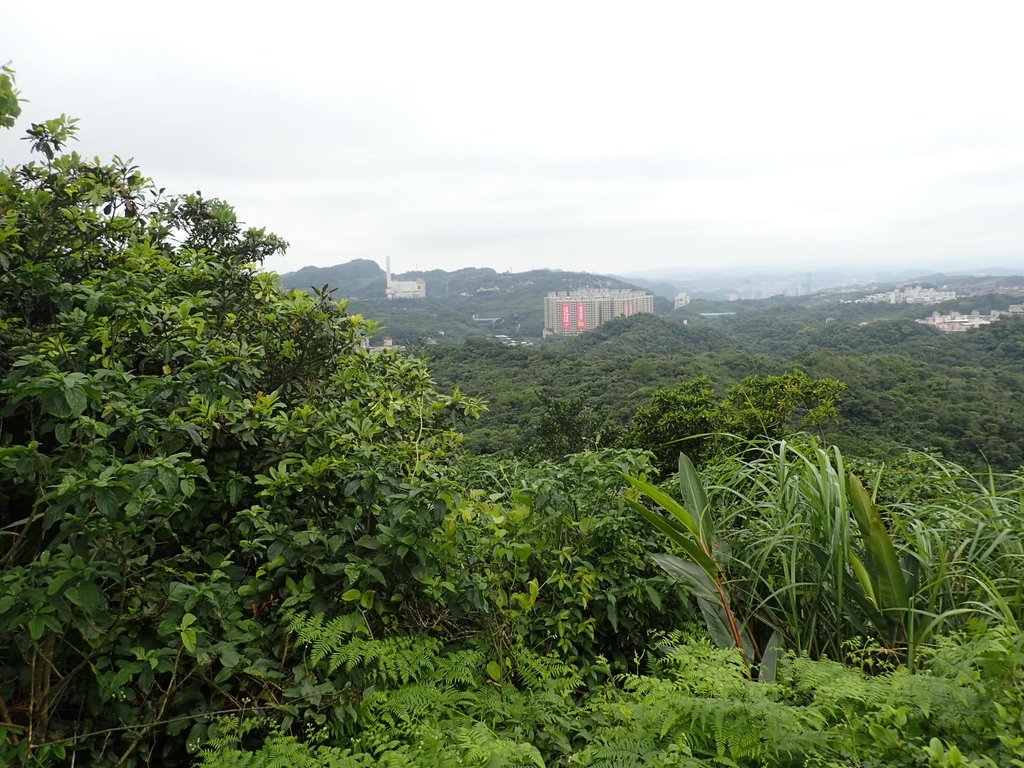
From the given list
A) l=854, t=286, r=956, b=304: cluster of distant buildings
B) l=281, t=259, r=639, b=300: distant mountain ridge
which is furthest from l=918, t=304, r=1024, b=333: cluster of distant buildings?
l=281, t=259, r=639, b=300: distant mountain ridge

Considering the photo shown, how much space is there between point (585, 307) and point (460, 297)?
1939 cm

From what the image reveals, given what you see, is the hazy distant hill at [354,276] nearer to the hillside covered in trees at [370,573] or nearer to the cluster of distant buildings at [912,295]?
the hillside covered in trees at [370,573]

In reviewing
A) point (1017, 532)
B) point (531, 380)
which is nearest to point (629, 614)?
point (1017, 532)

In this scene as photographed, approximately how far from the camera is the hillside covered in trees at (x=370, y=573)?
1346 millimetres

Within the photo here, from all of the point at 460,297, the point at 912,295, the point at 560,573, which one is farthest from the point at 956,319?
the point at 560,573

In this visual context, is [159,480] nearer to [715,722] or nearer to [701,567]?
[715,722]

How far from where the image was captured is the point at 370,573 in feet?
5.83

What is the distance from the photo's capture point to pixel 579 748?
1607mm

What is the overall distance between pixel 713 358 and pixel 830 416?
22.7 m

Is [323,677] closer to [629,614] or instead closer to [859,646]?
[629,614]

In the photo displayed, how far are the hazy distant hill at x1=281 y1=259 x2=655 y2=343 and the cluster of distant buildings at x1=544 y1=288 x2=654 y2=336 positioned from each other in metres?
1.94

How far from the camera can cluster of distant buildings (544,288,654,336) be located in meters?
68.7

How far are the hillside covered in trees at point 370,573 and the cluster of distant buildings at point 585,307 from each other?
201 feet

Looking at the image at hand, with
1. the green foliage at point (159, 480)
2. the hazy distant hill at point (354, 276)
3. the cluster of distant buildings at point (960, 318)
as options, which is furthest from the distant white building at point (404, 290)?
the green foliage at point (159, 480)
